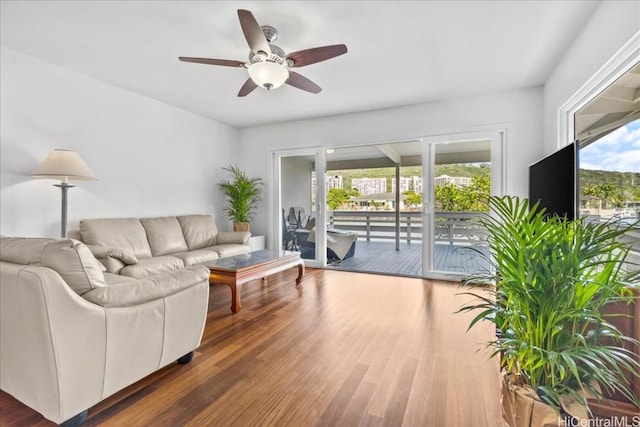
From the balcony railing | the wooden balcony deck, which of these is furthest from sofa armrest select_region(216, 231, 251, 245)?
the balcony railing

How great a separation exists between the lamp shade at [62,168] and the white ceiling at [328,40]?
3.36 feet

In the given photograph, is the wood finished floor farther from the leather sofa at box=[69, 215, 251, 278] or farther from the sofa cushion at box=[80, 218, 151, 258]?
the sofa cushion at box=[80, 218, 151, 258]

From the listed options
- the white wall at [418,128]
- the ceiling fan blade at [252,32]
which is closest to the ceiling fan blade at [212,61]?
the ceiling fan blade at [252,32]

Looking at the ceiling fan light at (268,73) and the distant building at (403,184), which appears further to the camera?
the distant building at (403,184)

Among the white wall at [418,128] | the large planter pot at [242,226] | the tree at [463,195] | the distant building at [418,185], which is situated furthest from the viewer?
the large planter pot at [242,226]

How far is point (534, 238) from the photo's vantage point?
1190 mm

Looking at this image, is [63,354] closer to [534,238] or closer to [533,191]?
[534,238]

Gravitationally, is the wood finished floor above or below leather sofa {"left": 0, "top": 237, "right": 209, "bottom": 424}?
below

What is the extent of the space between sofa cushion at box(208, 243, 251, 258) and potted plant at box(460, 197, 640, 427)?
11.3ft

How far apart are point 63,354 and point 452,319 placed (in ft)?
9.24

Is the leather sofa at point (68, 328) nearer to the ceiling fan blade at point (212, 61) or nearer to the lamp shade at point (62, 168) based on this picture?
the lamp shade at point (62, 168)

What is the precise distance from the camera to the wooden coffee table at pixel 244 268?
2.96m

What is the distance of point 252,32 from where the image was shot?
2.10 m

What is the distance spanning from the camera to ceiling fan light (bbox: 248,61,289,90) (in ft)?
7.94
